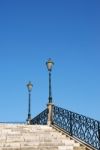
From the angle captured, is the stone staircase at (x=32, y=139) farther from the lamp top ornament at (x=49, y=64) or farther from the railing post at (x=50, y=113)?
the lamp top ornament at (x=49, y=64)

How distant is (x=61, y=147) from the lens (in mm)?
14188

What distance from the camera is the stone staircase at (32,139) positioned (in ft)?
45.5

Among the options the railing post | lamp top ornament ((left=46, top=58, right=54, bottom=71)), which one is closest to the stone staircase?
the railing post

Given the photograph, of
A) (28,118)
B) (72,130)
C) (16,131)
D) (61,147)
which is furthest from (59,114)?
(28,118)

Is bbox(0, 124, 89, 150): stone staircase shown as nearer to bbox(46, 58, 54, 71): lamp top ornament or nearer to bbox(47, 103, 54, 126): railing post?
bbox(47, 103, 54, 126): railing post

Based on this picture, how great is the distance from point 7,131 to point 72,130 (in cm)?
302

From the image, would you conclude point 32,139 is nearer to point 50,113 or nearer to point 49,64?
point 50,113

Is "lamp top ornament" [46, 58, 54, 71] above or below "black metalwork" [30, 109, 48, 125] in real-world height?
above

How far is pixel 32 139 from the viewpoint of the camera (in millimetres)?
14742

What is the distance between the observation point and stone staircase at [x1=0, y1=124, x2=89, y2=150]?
547 inches

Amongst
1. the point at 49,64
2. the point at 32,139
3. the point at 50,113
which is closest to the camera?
the point at 32,139

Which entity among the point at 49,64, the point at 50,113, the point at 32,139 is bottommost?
the point at 32,139

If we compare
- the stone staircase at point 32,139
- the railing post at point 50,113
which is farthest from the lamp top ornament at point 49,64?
the stone staircase at point 32,139

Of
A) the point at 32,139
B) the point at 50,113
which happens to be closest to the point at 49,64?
the point at 50,113
